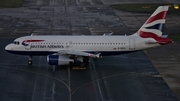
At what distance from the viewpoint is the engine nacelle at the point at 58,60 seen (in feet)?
166

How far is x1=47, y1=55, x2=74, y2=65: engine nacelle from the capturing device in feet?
166

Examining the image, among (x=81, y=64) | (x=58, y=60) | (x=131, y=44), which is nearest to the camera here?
(x=58, y=60)

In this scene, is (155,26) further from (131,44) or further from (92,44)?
(92,44)

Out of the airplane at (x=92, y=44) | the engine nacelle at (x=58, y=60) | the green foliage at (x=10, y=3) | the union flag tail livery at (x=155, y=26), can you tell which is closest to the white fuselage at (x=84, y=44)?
the airplane at (x=92, y=44)


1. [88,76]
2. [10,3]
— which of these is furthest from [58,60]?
[10,3]

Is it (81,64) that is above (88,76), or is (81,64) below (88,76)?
below

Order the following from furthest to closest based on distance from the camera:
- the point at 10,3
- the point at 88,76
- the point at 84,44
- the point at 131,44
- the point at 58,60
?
the point at 10,3
the point at 84,44
the point at 131,44
the point at 58,60
the point at 88,76

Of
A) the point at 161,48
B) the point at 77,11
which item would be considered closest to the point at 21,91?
the point at 161,48

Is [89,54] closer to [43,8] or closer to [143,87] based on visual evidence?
[143,87]

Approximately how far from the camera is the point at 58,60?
50750 millimetres

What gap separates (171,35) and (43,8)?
38943 millimetres

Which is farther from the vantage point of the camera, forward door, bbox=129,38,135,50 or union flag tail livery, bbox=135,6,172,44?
union flag tail livery, bbox=135,6,172,44

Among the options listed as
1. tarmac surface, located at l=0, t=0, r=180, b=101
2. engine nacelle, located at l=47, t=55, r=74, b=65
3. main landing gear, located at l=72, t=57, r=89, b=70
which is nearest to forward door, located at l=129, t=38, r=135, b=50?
→ tarmac surface, located at l=0, t=0, r=180, b=101

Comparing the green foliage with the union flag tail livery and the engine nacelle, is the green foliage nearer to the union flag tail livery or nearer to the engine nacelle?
the engine nacelle
